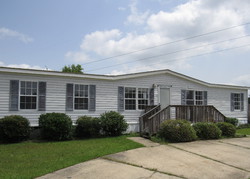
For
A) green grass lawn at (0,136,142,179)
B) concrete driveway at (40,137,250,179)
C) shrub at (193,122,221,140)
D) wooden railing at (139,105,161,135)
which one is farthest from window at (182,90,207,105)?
green grass lawn at (0,136,142,179)

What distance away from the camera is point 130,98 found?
12.4 meters

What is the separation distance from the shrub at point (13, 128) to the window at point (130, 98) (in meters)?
5.36

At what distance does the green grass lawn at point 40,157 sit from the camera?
509cm

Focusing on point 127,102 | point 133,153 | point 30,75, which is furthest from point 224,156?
point 30,75

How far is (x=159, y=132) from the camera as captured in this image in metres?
9.68

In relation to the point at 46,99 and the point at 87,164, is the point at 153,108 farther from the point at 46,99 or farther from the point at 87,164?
the point at 87,164

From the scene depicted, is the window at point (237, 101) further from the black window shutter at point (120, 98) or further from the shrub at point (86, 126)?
the shrub at point (86, 126)

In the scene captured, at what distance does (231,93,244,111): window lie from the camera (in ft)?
55.2

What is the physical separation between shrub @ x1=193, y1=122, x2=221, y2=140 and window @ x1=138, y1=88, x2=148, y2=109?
3685 millimetres

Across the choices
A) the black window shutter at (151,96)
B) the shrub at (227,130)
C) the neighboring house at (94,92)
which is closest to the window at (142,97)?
the neighboring house at (94,92)

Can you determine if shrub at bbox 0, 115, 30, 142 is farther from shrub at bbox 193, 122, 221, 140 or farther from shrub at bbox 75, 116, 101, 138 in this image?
shrub at bbox 193, 122, 221, 140

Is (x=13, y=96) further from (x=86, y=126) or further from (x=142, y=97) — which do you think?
(x=142, y=97)

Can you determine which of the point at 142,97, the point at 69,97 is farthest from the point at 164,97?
the point at 69,97

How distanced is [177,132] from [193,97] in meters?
6.21
